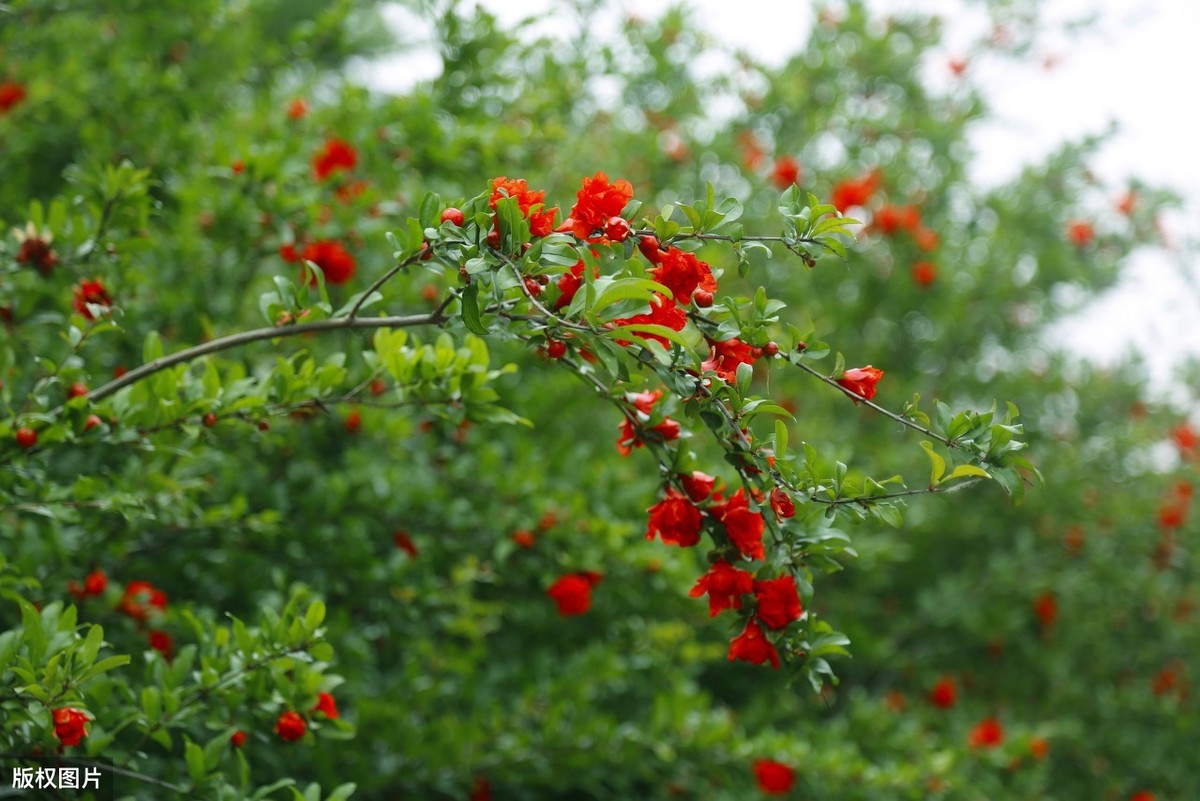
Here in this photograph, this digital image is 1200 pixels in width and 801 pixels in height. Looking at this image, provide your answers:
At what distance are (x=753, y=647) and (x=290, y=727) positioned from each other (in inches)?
30.6

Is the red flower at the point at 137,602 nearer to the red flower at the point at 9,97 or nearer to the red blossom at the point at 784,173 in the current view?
the red flower at the point at 9,97

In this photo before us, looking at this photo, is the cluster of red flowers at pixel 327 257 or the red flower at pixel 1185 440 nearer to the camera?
the cluster of red flowers at pixel 327 257

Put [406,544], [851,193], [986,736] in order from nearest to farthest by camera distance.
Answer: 1. [406,544]
2. [986,736]
3. [851,193]

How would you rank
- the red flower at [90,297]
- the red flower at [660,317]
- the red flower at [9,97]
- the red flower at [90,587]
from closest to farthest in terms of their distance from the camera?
1. the red flower at [660,317]
2. the red flower at [90,297]
3. the red flower at [90,587]
4. the red flower at [9,97]

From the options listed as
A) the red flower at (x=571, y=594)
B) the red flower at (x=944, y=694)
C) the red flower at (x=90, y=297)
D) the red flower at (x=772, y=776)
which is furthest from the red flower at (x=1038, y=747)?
the red flower at (x=90, y=297)

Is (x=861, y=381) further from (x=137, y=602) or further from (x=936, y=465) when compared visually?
(x=137, y=602)

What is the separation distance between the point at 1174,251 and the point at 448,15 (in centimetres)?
376

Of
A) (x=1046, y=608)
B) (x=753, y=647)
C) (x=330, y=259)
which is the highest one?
(x=330, y=259)

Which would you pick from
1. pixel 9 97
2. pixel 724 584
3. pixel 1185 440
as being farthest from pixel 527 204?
pixel 1185 440

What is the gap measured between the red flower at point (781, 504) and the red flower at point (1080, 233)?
3.73m

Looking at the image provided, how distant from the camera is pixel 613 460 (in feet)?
10.3

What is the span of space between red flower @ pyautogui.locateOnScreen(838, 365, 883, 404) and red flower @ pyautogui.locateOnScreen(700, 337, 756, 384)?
0.45ft

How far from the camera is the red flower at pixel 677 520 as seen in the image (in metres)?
1.33

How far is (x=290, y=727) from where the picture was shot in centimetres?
→ 161
